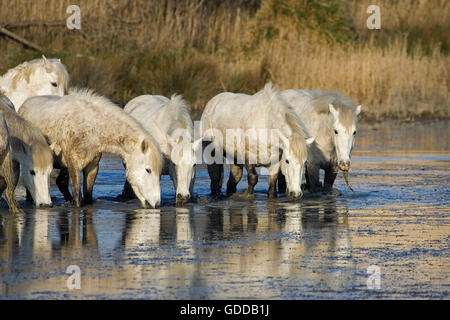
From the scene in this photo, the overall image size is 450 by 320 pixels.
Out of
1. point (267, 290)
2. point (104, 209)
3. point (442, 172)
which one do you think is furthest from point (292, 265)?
point (442, 172)

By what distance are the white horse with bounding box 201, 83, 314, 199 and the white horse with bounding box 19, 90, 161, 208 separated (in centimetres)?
168

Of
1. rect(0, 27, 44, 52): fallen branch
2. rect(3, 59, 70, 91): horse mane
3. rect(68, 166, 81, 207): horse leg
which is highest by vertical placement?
rect(0, 27, 44, 52): fallen branch

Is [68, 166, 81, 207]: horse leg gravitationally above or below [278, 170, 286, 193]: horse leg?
above

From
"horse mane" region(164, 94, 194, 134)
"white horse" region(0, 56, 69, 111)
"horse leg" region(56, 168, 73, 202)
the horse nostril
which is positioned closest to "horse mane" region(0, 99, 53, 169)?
"horse leg" region(56, 168, 73, 202)

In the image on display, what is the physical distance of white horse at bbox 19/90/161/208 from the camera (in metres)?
12.7

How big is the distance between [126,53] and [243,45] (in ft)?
11.7

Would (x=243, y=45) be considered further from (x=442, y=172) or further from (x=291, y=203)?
(x=291, y=203)

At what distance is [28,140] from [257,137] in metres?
3.19

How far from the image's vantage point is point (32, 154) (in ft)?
40.4

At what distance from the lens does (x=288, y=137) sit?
13.2 m

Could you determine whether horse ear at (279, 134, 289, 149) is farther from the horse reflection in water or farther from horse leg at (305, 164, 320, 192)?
horse leg at (305, 164, 320, 192)

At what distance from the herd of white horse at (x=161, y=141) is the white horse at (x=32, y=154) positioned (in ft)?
0.04

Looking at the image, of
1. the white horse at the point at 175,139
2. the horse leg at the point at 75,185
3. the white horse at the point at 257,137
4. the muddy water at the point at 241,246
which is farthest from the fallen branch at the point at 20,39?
the horse leg at the point at 75,185

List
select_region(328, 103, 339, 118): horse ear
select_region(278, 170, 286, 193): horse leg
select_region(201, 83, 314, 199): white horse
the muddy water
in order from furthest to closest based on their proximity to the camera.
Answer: select_region(278, 170, 286, 193): horse leg → select_region(328, 103, 339, 118): horse ear → select_region(201, 83, 314, 199): white horse → the muddy water
